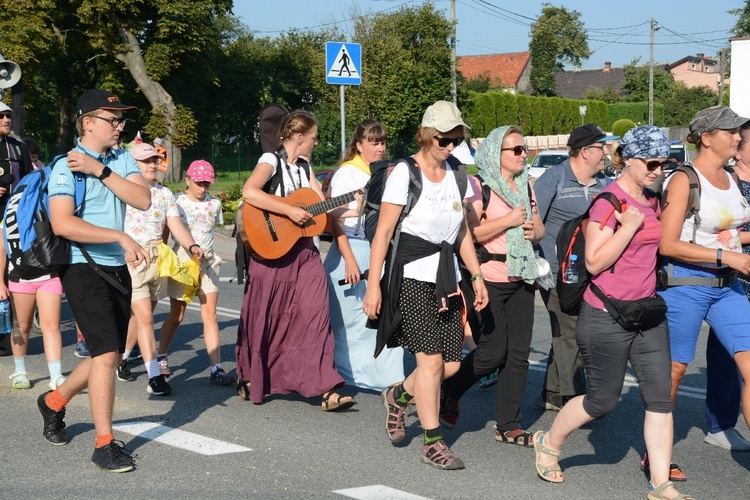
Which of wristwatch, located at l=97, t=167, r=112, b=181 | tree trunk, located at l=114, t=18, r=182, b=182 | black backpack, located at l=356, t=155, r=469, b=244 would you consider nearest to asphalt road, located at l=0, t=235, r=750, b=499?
black backpack, located at l=356, t=155, r=469, b=244

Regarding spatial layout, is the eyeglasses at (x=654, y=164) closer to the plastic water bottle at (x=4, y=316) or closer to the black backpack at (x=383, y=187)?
the black backpack at (x=383, y=187)

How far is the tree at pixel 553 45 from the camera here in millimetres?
95438

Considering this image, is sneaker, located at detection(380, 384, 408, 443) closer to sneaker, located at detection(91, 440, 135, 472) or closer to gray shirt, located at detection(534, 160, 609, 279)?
sneaker, located at detection(91, 440, 135, 472)

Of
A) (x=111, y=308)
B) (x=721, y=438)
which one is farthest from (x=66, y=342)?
(x=721, y=438)

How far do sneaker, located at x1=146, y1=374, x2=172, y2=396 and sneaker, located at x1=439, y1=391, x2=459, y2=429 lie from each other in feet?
6.81

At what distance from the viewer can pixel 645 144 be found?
4840mm

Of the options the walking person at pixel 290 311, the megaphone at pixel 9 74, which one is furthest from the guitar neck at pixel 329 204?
the megaphone at pixel 9 74

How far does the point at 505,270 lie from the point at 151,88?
33.7 metres

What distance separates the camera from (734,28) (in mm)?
78688

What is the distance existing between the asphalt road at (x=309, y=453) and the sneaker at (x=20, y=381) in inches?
2.1

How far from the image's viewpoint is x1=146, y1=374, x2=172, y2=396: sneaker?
7.17 m

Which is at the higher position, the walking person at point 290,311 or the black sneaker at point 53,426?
the walking person at point 290,311

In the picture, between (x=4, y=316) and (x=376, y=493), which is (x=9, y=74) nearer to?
(x=4, y=316)

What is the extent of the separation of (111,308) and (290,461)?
1.26 m
